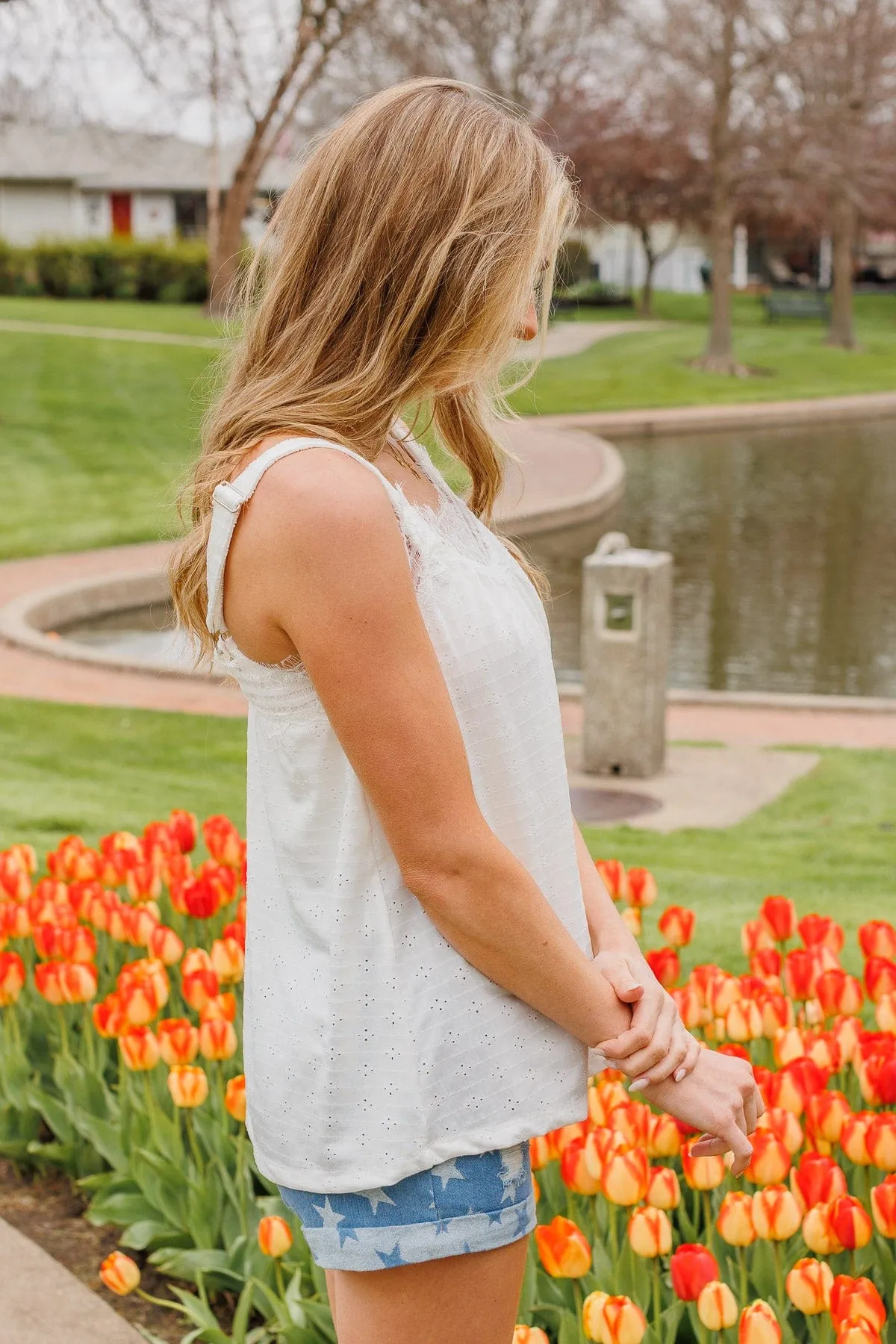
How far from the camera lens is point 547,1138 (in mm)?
2646

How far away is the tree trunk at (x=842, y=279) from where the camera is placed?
135 ft

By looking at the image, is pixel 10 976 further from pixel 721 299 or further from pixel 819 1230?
pixel 721 299

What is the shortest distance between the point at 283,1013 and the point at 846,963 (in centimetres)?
324

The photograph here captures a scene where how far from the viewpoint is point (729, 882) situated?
5.68 metres

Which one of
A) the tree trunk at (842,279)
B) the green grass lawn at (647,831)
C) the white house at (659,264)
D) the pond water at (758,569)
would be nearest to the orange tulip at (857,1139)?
the green grass lawn at (647,831)

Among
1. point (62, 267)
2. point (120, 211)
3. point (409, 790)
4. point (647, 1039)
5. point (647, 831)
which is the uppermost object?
point (120, 211)

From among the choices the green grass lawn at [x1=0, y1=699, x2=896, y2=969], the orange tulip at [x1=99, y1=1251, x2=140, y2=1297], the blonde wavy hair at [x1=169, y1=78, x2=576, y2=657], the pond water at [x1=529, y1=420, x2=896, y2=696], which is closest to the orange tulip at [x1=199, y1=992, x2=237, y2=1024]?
the orange tulip at [x1=99, y1=1251, x2=140, y2=1297]

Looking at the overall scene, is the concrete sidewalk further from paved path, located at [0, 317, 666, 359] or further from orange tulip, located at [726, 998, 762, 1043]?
paved path, located at [0, 317, 666, 359]

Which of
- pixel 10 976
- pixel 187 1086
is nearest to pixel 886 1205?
pixel 187 1086

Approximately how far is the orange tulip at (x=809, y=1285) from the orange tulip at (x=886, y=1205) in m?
0.20

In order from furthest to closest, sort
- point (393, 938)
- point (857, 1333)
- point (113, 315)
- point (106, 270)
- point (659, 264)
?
point (659, 264), point (106, 270), point (113, 315), point (857, 1333), point (393, 938)

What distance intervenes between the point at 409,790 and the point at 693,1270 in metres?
1.04

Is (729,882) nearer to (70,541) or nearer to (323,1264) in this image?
(323,1264)

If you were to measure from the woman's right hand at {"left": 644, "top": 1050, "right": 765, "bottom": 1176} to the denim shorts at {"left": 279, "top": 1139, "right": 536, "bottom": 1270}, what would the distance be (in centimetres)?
19
